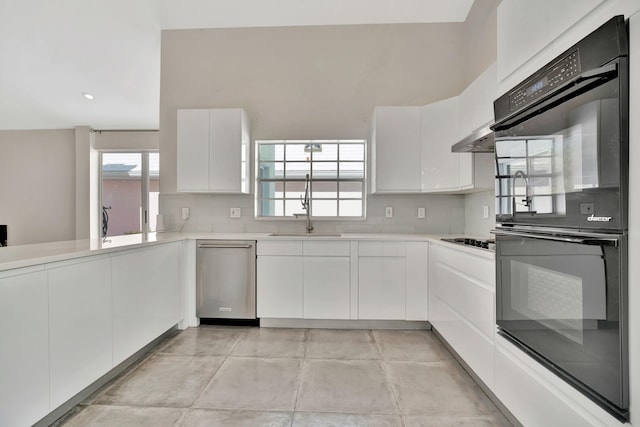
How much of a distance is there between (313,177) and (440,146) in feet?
4.66

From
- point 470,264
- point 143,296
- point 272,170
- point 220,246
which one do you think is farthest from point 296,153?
point 470,264

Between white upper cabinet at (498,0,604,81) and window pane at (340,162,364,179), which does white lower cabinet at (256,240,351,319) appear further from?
white upper cabinet at (498,0,604,81)

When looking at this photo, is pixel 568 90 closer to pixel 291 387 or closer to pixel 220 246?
pixel 291 387

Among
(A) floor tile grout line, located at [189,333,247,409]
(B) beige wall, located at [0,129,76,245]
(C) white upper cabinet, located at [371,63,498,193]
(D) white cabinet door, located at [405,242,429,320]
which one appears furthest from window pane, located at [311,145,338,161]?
(B) beige wall, located at [0,129,76,245]

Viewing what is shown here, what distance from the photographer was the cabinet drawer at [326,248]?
2781 millimetres

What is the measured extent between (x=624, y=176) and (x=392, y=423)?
57.2 inches

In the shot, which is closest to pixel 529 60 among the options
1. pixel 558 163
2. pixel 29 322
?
pixel 558 163

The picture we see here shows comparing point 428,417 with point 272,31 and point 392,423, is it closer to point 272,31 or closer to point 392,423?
point 392,423

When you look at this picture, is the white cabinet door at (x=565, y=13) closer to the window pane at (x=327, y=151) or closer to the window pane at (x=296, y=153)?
the window pane at (x=327, y=151)

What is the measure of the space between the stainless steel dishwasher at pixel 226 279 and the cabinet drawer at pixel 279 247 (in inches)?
2.7

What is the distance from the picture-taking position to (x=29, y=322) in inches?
51.7

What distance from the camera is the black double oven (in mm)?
Result: 870

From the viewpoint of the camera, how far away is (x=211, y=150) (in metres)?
3.08

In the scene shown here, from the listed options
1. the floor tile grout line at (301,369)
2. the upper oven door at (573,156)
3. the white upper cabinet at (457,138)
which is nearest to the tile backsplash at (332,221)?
the white upper cabinet at (457,138)
